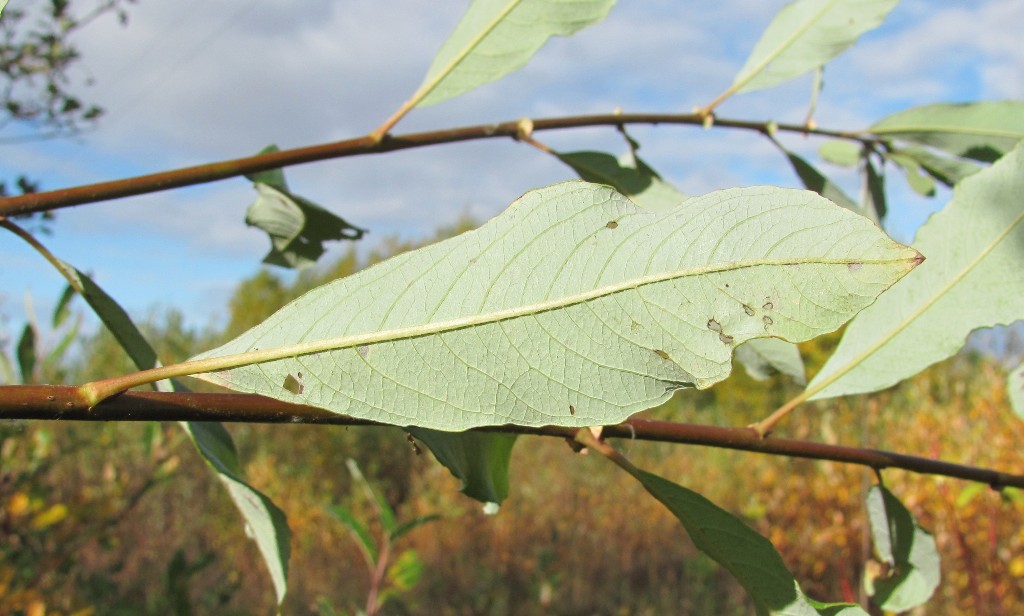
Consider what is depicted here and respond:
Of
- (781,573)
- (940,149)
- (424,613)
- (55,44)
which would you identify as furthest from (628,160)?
(424,613)

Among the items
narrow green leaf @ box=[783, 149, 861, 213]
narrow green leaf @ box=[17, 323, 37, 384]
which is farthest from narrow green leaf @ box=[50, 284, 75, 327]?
narrow green leaf @ box=[783, 149, 861, 213]

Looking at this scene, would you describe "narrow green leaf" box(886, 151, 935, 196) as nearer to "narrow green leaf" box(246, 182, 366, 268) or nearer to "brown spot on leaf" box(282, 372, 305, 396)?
"narrow green leaf" box(246, 182, 366, 268)

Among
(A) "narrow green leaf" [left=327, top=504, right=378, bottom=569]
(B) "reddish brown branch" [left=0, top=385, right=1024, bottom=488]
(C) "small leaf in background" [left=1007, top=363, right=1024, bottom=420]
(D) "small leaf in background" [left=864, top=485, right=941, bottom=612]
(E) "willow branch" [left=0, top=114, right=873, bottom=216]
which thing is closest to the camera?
(B) "reddish brown branch" [left=0, top=385, right=1024, bottom=488]

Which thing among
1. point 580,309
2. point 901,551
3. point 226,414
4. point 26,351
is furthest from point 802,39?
point 26,351

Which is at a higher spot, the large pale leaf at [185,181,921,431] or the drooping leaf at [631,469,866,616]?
the large pale leaf at [185,181,921,431]

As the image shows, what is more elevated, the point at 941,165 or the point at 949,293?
the point at 941,165

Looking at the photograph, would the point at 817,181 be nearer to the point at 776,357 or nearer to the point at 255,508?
the point at 776,357
